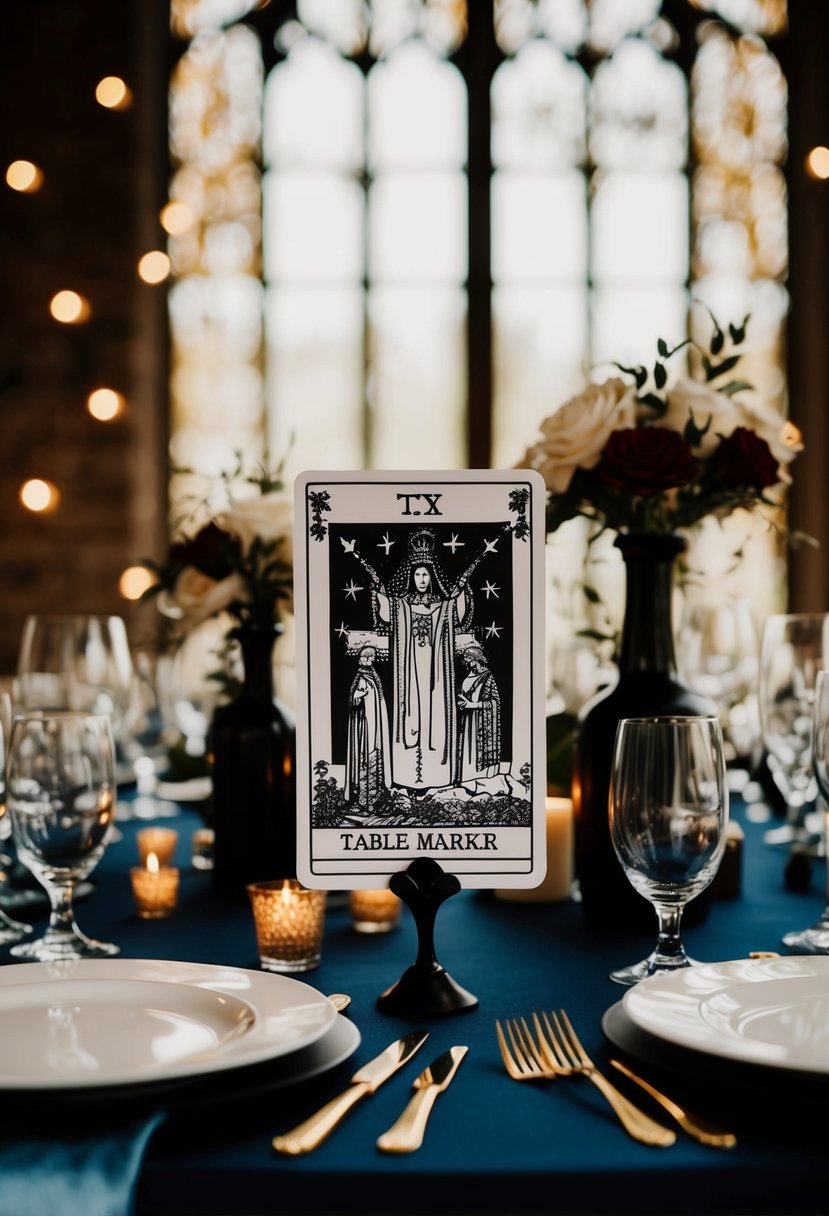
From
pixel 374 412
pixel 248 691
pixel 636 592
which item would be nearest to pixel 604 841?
pixel 636 592

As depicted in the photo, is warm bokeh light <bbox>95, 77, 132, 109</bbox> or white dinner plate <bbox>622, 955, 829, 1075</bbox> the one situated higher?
warm bokeh light <bbox>95, 77, 132, 109</bbox>

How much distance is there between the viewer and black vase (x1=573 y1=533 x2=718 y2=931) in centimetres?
111

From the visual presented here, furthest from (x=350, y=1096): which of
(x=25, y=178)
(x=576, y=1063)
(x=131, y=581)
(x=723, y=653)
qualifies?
(x=25, y=178)

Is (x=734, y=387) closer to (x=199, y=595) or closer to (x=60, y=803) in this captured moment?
(x=199, y=595)

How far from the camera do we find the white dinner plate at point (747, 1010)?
649 millimetres

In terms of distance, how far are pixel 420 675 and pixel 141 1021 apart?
305mm

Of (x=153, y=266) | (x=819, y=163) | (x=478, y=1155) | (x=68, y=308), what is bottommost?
(x=478, y=1155)

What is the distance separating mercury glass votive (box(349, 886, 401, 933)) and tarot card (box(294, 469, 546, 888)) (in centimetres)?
22

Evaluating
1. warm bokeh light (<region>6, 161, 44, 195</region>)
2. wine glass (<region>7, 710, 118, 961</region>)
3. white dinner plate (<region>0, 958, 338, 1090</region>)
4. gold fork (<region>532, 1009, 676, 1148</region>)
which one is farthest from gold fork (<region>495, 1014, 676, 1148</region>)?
warm bokeh light (<region>6, 161, 44, 195</region>)

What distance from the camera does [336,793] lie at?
889 mm

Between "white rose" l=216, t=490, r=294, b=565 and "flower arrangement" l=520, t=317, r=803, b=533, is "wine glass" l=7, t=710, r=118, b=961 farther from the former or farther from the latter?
"flower arrangement" l=520, t=317, r=803, b=533

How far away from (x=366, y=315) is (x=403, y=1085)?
4.00 m

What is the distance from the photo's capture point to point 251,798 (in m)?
1.27

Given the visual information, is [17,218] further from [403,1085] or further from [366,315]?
[403,1085]
